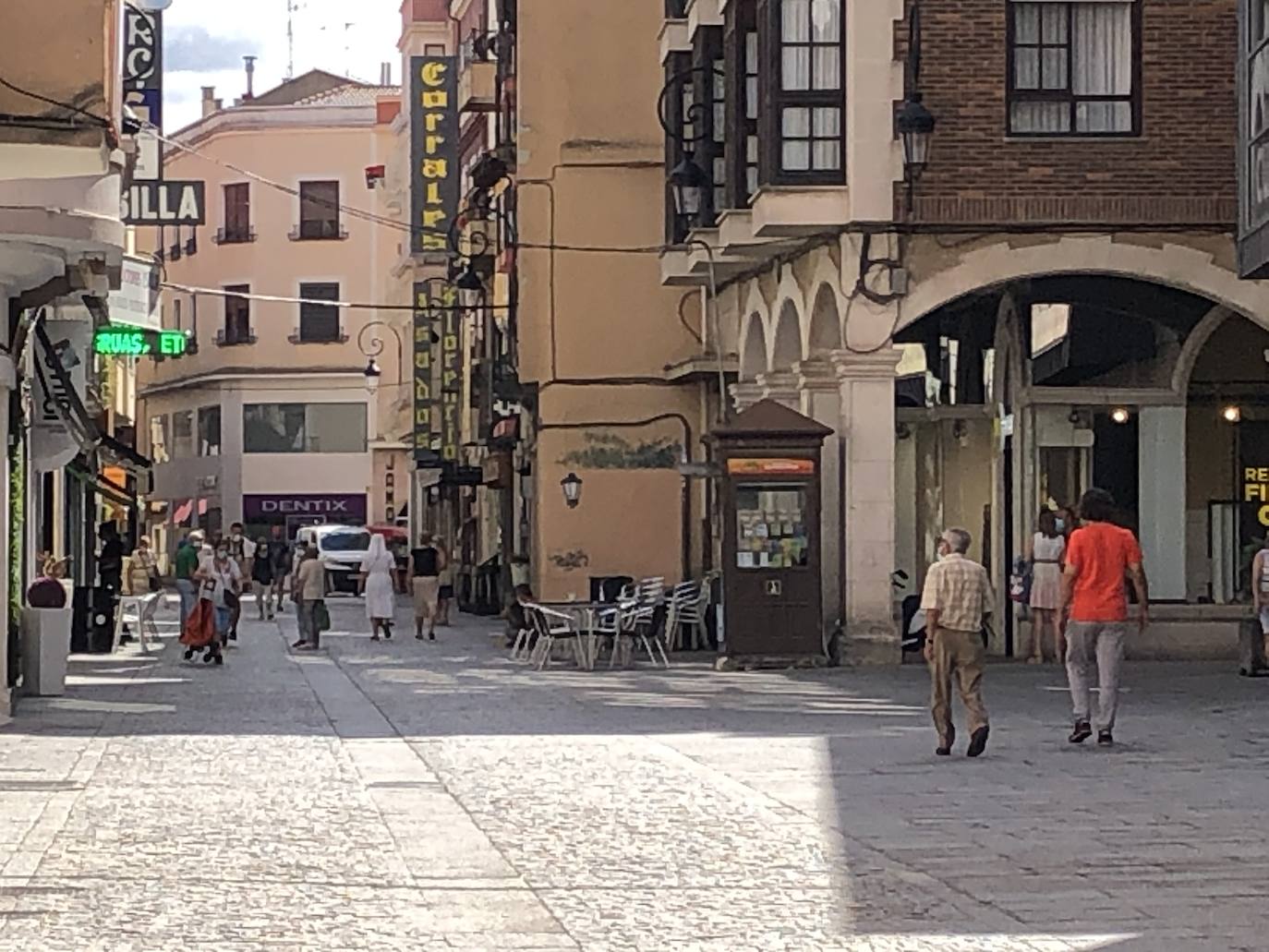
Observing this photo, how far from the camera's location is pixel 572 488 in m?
41.3

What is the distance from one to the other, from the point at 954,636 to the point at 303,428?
222ft

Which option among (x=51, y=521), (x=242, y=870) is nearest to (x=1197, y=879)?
(x=242, y=870)

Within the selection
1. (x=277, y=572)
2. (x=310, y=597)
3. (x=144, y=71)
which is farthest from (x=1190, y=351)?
(x=277, y=572)

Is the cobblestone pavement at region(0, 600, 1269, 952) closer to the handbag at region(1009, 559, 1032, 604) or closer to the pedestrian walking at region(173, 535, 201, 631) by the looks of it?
the handbag at region(1009, 559, 1032, 604)

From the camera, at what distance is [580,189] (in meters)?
41.7

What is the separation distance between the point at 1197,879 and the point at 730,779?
5286 mm

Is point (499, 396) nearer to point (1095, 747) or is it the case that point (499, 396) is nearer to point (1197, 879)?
point (1095, 747)

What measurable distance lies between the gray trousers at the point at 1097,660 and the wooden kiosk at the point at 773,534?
986cm

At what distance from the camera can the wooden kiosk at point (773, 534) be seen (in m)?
29.0

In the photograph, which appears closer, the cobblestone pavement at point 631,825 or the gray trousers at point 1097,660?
the cobblestone pavement at point 631,825

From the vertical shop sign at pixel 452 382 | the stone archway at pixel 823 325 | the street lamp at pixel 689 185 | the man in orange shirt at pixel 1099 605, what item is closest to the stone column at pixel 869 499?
the stone archway at pixel 823 325

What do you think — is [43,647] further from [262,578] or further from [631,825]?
[262,578]

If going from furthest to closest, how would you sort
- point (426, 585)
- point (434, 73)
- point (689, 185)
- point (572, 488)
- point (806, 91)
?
point (434, 73)
point (572, 488)
point (426, 585)
point (689, 185)
point (806, 91)

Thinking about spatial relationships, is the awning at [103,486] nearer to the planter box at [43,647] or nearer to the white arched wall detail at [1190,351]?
the planter box at [43,647]
